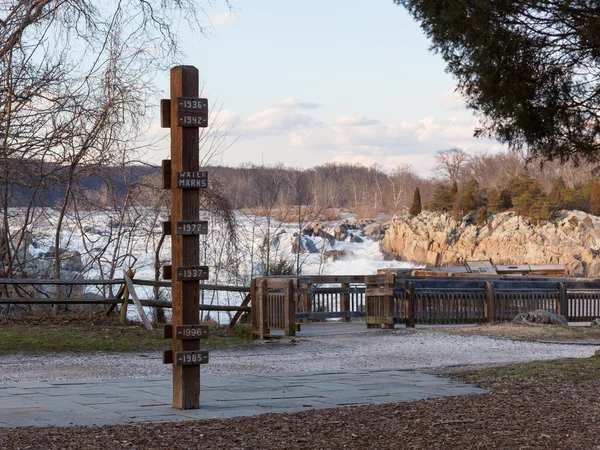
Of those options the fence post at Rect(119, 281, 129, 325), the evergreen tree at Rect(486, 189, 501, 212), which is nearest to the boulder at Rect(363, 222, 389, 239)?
the evergreen tree at Rect(486, 189, 501, 212)

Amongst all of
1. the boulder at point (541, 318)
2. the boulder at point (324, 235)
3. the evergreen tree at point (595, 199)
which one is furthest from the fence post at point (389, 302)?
the evergreen tree at point (595, 199)

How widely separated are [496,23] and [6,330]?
1105cm

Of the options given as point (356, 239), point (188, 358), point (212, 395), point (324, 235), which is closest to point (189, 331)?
point (188, 358)

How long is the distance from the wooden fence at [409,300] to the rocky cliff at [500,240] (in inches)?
2037

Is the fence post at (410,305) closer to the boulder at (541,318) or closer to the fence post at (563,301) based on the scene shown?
the boulder at (541,318)

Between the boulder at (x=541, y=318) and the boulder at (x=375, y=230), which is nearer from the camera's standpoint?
the boulder at (x=541, y=318)

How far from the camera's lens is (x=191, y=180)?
736cm

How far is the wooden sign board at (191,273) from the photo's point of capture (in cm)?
733

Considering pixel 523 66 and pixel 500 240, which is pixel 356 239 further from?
pixel 523 66

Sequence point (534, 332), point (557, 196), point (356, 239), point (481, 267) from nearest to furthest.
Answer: point (534, 332) → point (481, 267) → point (557, 196) → point (356, 239)

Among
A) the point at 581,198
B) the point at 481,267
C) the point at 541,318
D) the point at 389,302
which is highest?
the point at 581,198

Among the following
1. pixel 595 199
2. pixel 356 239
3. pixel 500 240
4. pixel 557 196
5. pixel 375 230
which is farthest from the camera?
pixel 375 230

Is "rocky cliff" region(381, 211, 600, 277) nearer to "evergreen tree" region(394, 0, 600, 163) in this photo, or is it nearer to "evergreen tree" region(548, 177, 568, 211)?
"evergreen tree" region(548, 177, 568, 211)

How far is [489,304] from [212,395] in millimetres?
12465
